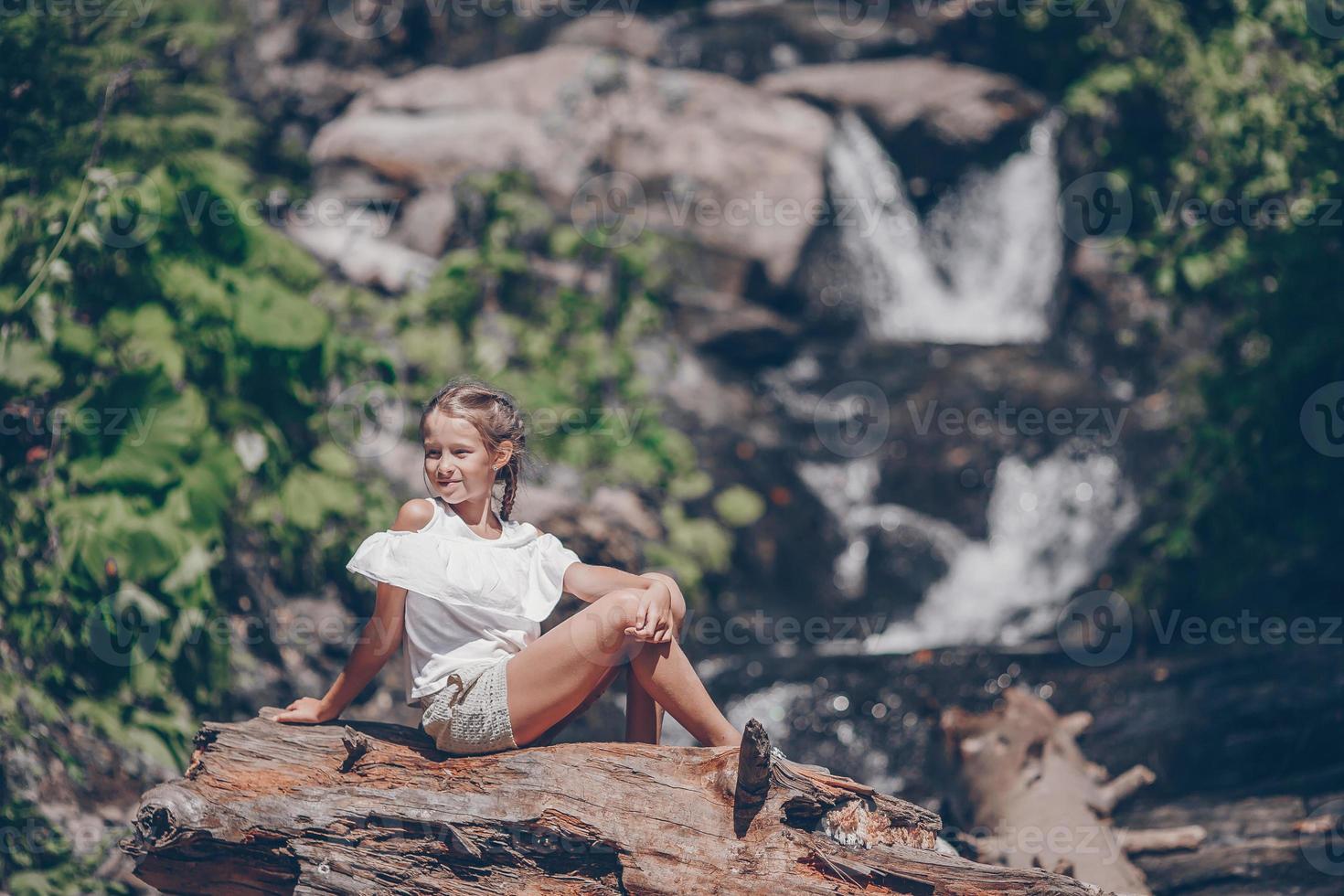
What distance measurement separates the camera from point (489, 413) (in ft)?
12.5

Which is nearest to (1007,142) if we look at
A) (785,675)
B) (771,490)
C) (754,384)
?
(754,384)

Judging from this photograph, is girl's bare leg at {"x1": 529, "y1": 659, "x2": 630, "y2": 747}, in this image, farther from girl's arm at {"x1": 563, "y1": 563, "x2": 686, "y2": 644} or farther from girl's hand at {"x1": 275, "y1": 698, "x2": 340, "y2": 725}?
girl's hand at {"x1": 275, "y1": 698, "x2": 340, "y2": 725}

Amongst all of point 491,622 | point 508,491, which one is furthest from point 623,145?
point 491,622

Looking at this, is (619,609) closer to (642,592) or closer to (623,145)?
(642,592)

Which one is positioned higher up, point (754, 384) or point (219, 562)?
point (754, 384)

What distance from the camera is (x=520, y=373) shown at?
28.2 ft

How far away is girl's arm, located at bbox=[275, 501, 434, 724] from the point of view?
144 inches

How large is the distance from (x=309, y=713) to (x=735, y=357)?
745 cm

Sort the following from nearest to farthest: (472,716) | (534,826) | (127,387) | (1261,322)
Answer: (534,826)
(472,716)
(127,387)
(1261,322)

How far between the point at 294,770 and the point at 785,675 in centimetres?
390

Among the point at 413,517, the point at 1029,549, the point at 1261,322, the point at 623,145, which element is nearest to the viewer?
the point at 413,517

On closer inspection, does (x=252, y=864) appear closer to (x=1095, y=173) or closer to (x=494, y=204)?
(x=494, y=204)

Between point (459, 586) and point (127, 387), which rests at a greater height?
point (127, 387)

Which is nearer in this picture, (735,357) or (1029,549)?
(1029,549)
